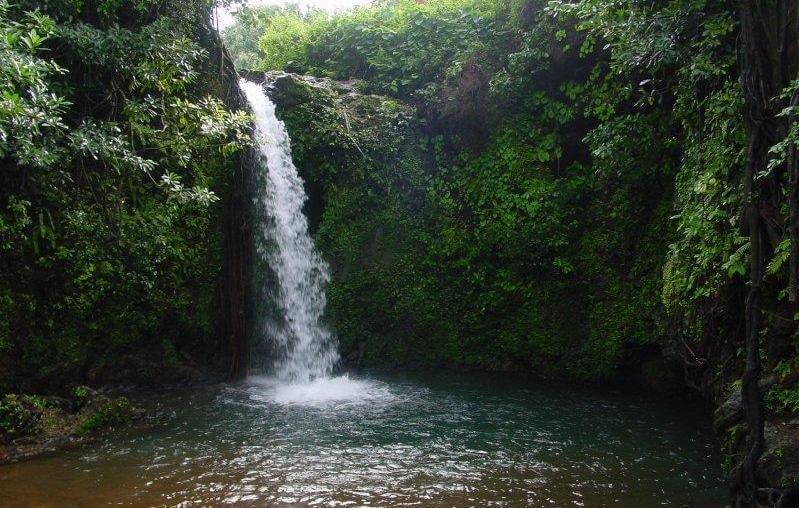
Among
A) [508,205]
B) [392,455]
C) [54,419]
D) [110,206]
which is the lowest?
[54,419]

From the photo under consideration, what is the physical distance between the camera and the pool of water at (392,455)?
480 centimetres

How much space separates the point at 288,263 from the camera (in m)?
9.46

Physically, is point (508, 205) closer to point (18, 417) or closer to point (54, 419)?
point (54, 419)

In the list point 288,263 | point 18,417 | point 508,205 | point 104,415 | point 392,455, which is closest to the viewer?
point 392,455

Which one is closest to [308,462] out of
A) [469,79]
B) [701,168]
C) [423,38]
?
[701,168]

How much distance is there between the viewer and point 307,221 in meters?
9.92

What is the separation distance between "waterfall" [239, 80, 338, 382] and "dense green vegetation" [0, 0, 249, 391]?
86 cm

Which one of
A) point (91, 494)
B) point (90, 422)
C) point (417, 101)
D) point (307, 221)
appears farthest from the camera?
point (417, 101)

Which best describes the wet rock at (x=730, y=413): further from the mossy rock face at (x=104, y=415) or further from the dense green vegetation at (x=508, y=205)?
the mossy rock face at (x=104, y=415)

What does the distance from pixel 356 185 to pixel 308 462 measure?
18.0 feet

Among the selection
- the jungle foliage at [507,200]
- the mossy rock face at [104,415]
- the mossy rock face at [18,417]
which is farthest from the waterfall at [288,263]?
the mossy rock face at [18,417]

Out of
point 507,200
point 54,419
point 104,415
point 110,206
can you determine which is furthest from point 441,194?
point 54,419

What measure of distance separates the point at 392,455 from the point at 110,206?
4978mm

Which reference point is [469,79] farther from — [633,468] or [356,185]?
[633,468]
